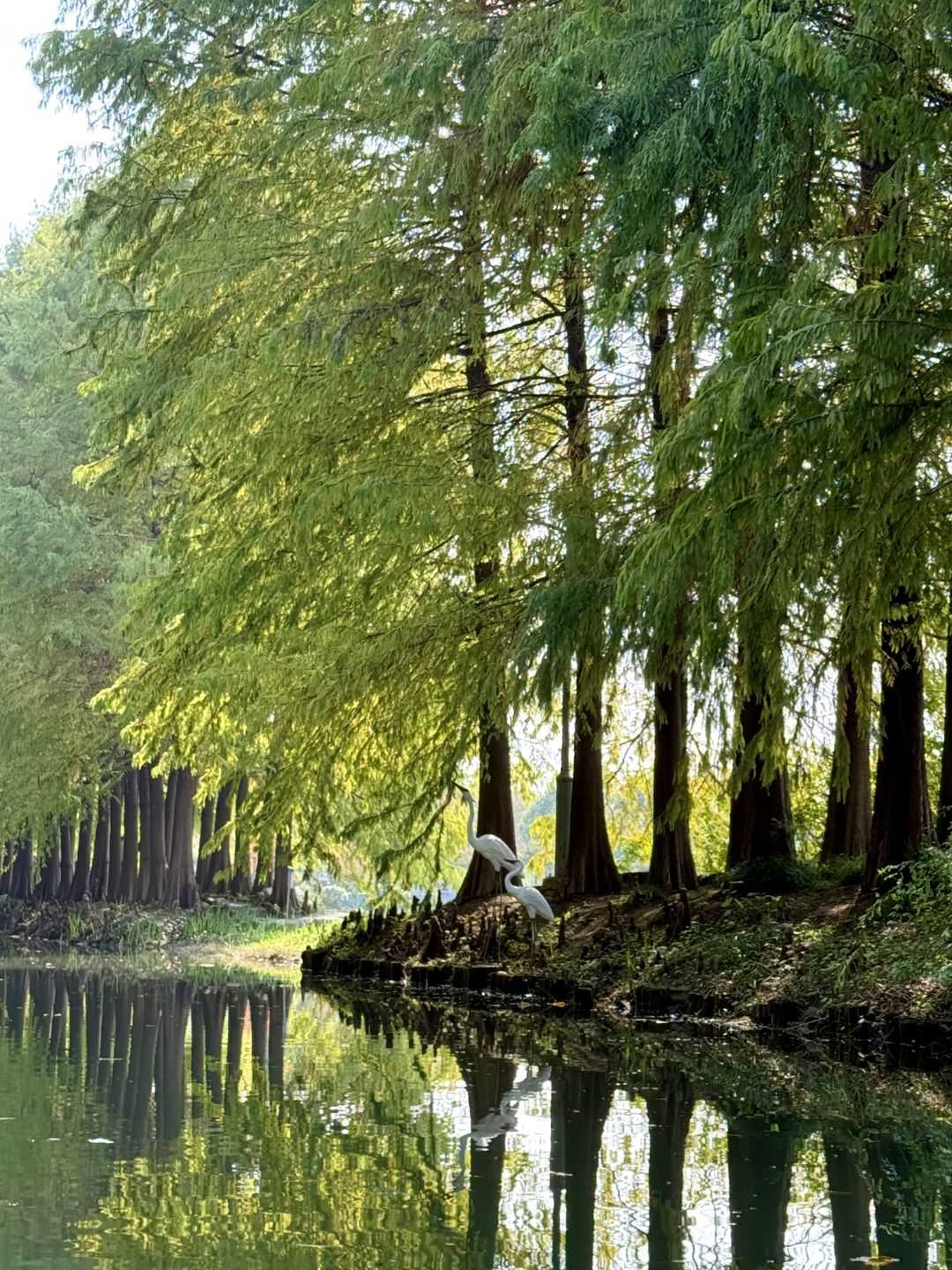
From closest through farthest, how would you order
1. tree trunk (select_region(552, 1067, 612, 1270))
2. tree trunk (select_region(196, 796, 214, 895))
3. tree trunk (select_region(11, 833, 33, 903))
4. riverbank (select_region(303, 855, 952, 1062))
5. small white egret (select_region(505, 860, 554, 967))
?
1. tree trunk (select_region(552, 1067, 612, 1270))
2. riverbank (select_region(303, 855, 952, 1062))
3. small white egret (select_region(505, 860, 554, 967))
4. tree trunk (select_region(196, 796, 214, 895))
5. tree trunk (select_region(11, 833, 33, 903))

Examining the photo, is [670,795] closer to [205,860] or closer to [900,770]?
[900,770]

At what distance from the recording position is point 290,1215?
5633 millimetres

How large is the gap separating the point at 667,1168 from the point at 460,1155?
0.84 m

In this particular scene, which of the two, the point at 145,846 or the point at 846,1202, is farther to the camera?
the point at 145,846

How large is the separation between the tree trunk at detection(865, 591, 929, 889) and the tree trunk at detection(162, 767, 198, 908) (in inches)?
685

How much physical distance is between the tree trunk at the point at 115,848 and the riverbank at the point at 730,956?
13.1m

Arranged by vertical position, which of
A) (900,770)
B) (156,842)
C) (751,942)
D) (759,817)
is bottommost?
(751,942)

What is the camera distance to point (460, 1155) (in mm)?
6805

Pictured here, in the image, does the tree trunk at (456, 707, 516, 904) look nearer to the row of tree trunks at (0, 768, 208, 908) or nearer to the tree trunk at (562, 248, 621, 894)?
the tree trunk at (562, 248, 621, 894)

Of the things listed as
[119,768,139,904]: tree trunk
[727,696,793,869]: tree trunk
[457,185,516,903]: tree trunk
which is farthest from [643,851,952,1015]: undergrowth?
[119,768,139,904]: tree trunk

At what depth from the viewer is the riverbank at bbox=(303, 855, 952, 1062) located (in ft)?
34.7

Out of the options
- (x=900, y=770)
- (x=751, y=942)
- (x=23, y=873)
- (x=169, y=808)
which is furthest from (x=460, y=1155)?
(x=23, y=873)

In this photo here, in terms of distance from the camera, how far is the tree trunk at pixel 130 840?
29828 mm

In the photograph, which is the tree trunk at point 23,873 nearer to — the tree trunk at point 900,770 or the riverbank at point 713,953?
the riverbank at point 713,953
